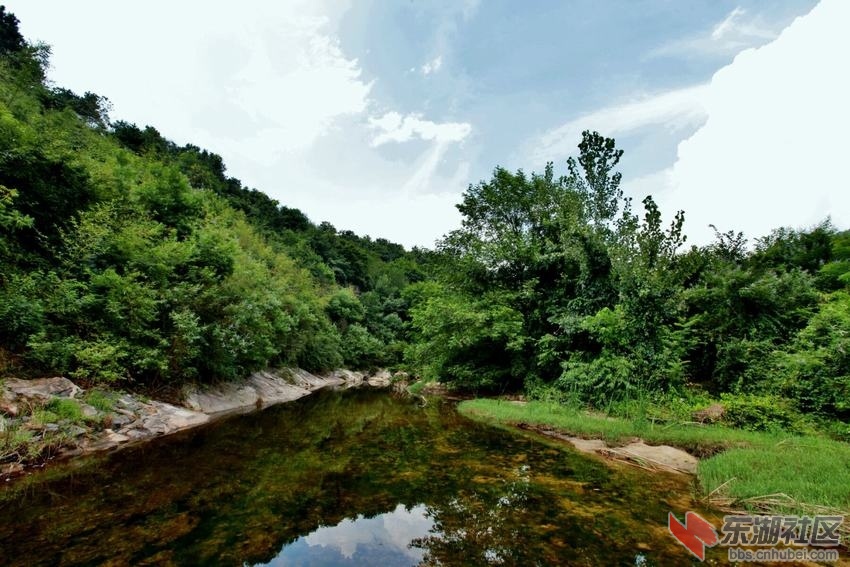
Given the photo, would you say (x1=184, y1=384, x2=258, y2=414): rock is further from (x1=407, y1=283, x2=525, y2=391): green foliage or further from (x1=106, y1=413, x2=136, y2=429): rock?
(x1=407, y1=283, x2=525, y2=391): green foliage

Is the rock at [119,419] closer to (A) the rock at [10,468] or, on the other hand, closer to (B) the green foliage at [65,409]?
(B) the green foliage at [65,409]

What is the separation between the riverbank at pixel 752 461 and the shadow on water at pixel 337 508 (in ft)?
2.67

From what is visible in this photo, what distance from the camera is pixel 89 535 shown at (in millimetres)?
5336

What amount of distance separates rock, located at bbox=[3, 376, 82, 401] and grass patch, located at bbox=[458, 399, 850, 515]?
14.5 meters

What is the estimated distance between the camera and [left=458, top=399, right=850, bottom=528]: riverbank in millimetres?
6566

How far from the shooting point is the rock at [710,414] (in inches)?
472

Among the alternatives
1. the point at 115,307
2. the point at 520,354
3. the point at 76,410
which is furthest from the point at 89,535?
the point at 520,354

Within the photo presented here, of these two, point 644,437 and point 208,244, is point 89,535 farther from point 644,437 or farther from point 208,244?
point 208,244

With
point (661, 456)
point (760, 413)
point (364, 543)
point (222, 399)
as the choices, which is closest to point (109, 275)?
point (222, 399)

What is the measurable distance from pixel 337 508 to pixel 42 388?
354 inches

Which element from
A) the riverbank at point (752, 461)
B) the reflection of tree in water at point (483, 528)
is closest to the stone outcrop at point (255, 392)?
the reflection of tree in water at point (483, 528)

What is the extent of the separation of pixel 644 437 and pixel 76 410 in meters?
15.2

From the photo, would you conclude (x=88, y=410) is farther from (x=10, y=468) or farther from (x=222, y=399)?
(x=222, y=399)

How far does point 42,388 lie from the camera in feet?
33.5
